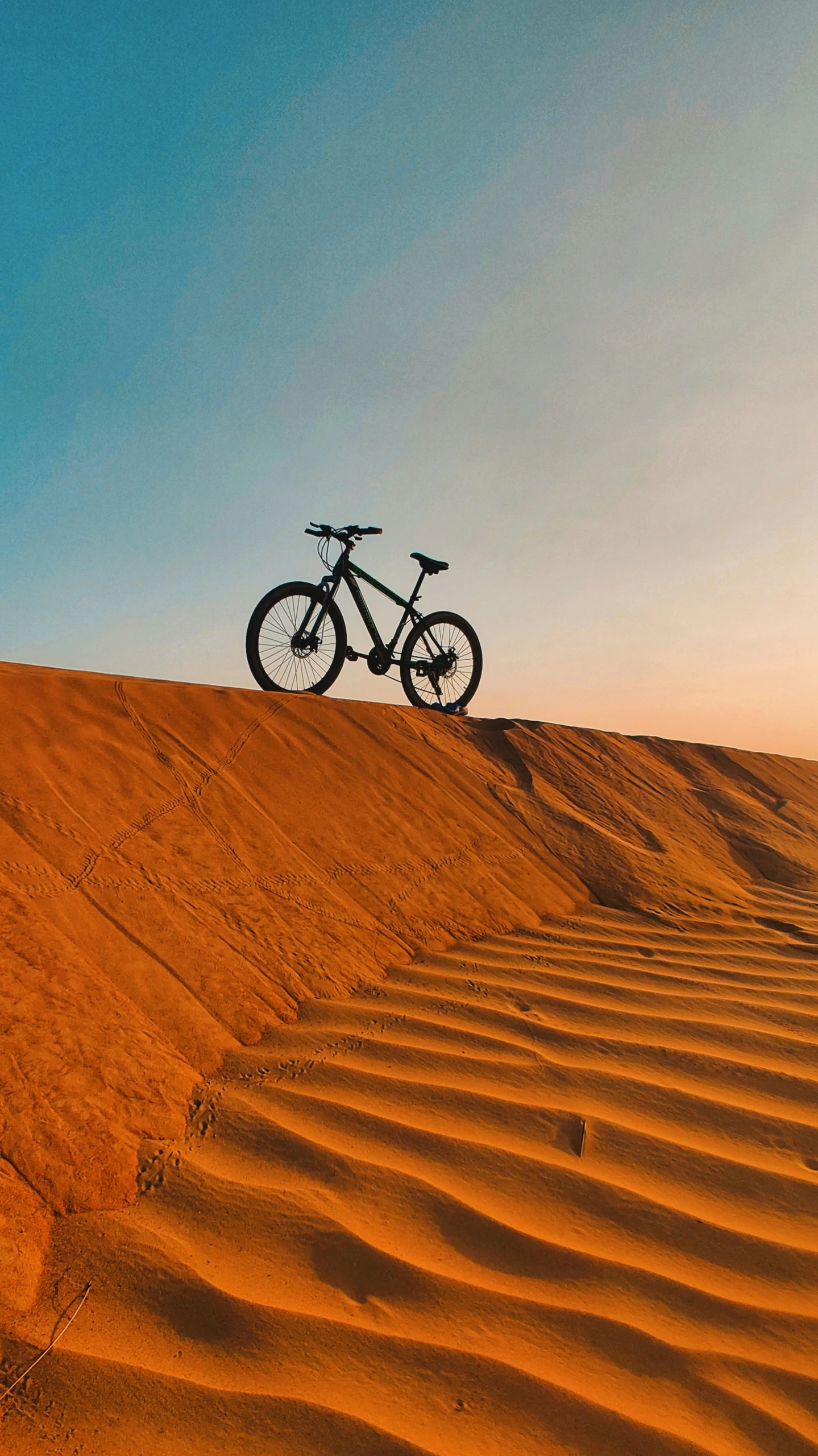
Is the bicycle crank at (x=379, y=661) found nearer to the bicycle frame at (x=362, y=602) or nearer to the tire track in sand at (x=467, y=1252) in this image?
the bicycle frame at (x=362, y=602)

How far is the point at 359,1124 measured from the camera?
1806 millimetres

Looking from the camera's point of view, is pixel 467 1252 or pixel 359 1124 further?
pixel 359 1124

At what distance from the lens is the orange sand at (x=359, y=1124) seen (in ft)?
3.90

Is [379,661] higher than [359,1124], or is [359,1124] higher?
[379,661]

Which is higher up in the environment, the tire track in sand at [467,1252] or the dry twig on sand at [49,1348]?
the tire track in sand at [467,1252]

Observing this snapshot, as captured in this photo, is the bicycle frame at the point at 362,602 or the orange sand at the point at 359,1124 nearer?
the orange sand at the point at 359,1124

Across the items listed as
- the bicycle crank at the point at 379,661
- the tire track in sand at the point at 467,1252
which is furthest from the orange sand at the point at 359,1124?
the bicycle crank at the point at 379,661

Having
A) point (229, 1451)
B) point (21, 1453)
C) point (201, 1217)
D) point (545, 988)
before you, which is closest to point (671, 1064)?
point (545, 988)

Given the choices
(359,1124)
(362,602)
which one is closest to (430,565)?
(362,602)

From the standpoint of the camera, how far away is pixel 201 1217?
1509mm

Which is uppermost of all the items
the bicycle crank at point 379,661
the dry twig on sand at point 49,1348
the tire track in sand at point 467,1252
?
the bicycle crank at point 379,661

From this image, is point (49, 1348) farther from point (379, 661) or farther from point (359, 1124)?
point (379, 661)

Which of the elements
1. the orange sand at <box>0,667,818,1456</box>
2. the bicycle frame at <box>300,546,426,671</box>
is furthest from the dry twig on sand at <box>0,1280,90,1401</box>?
the bicycle frame at <box>300,546,426,671</box>

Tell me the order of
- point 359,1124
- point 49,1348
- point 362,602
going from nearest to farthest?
1. point 49,1348
2. point 359,1124
3. point 362,602
